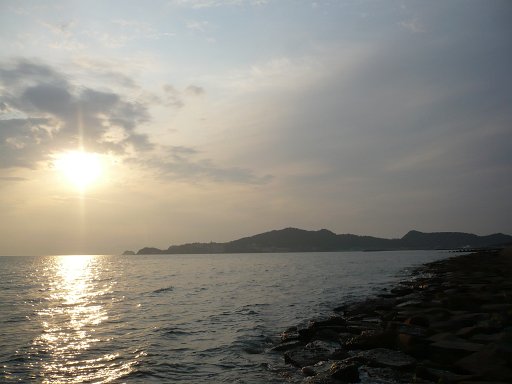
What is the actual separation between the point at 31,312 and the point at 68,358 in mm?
16332

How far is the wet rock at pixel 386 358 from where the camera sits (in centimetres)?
1263

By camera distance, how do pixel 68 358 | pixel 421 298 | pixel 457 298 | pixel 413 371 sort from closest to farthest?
pixel 413 371
pixel 68 358
pixel 457 298
pixel 421 298

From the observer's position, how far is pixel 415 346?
1393 centimetres

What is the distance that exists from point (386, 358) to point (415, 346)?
136cm

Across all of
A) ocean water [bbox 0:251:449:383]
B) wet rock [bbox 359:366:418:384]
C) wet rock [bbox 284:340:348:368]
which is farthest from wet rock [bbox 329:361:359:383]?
wet rock [bbox 284:340:348:368]

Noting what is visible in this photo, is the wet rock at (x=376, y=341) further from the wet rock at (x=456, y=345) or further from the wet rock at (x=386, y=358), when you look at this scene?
the wet rock at (x=456, y=345)

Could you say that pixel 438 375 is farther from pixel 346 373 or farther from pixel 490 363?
pixel 346 373

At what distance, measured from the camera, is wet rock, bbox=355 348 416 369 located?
1263 centimetres

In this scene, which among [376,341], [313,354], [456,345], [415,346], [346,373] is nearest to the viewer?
[346,373]

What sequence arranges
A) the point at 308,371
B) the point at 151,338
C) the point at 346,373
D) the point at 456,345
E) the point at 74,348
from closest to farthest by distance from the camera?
the point at 346,373, the point at 308,371, the point at 456,345, the point at 74,348, the point at 151,338

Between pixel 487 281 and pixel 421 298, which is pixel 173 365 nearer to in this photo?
pixel 421 298

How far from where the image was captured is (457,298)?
76.0 feet

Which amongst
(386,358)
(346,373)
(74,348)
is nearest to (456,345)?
(386,358)

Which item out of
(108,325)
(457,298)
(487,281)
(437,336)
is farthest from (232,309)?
(487,281)
